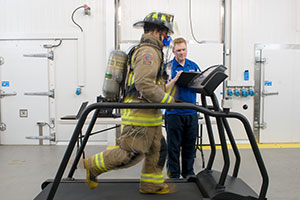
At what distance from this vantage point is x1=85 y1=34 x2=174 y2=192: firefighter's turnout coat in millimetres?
1755

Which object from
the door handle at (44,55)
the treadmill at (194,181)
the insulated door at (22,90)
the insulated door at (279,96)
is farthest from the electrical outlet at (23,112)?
the insulated door at (279,96)

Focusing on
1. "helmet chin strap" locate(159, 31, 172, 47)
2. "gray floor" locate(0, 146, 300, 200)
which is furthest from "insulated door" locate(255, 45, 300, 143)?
"helmet chin strap" locate(159, 31, 172, 47)

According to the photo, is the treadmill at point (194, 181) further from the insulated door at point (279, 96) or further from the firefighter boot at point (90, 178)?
the insulated door at point (279, 96)

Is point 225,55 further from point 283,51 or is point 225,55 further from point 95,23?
point 95,23

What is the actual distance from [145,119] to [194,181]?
0.87 metres

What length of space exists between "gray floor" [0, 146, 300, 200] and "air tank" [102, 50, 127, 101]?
1.60m

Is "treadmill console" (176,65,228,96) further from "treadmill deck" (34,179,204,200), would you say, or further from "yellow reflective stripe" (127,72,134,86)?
"treadmill deck" (34,179,204,200)

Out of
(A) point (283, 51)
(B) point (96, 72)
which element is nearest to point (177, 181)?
(B) point (96, 72)

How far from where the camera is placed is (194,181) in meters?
2.29

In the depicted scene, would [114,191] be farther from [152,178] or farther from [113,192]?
[152,178]

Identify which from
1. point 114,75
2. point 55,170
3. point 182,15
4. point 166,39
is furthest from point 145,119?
point 182,15

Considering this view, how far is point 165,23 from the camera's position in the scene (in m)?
1.89

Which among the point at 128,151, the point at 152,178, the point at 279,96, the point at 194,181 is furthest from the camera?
the point at 279,96

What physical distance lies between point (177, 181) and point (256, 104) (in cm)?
322
